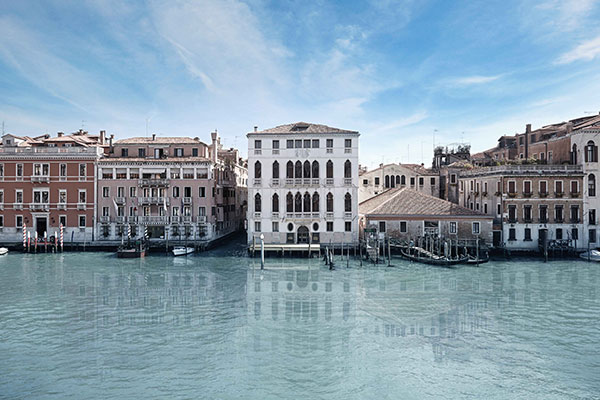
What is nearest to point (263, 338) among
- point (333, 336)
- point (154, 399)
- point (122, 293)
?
point (333, 336)

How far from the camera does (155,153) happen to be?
38.8 meters

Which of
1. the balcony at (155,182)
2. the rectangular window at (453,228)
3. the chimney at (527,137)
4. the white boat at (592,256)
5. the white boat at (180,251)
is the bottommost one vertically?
the white boat at (592,256)

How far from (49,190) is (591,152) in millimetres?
43307

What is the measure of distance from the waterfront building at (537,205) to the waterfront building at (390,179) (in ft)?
45.8

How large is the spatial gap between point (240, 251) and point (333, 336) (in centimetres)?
2223

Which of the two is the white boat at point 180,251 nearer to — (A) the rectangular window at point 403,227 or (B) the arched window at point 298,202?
(B) the arched window at point 298,202

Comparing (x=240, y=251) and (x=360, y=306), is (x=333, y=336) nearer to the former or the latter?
(x=360, y=306)

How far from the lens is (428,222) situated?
3541 centimetres

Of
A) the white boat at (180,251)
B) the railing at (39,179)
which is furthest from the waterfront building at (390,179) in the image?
the railing at (39,179)

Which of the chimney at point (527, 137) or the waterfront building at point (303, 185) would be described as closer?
the waterfront building at point (303, 185)

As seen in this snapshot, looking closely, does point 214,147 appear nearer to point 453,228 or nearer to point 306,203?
point 306,203

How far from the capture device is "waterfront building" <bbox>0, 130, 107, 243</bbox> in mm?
38094

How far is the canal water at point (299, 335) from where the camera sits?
1175 cm

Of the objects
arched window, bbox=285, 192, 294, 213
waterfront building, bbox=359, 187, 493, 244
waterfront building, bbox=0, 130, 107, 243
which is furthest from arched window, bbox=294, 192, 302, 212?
waterfront building, bbox=0, 130, 107, 243
